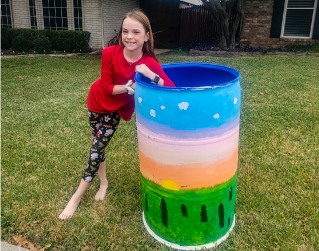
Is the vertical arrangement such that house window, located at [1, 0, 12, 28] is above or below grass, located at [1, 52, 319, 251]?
above

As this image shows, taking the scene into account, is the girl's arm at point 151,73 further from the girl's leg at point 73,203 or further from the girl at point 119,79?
the girl's leg at point 73,203

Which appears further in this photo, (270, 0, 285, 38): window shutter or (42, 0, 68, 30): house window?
(42, 0, 68, 30): house window

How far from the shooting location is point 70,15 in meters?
14.0

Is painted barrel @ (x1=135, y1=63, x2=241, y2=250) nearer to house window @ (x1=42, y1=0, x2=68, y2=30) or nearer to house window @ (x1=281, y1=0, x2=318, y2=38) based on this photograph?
house window @ (x1=281, y1=0, x2=318, y2=38)

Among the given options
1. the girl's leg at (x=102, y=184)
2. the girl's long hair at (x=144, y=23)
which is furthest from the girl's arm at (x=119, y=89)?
the girl's leg at (x=102, y=184)

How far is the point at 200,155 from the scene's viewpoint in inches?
78.7

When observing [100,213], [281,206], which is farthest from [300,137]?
[100,213]

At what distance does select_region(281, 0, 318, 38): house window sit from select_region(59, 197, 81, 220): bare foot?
12852 mm

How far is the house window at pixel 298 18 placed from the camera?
1251cm

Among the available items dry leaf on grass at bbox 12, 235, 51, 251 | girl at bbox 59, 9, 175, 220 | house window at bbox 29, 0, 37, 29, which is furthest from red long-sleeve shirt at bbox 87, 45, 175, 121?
house window at bbox 29, 0, 37, 29

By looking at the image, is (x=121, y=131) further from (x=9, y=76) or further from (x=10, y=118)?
A: (x=9, y=76)

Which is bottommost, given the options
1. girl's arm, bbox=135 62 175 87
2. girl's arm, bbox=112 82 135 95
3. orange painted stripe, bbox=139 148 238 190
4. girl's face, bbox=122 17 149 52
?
orange painted stripe, bbox=139 148 238 190

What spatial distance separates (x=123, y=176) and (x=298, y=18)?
12407 millimetres

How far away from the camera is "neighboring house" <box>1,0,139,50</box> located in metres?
13.8
